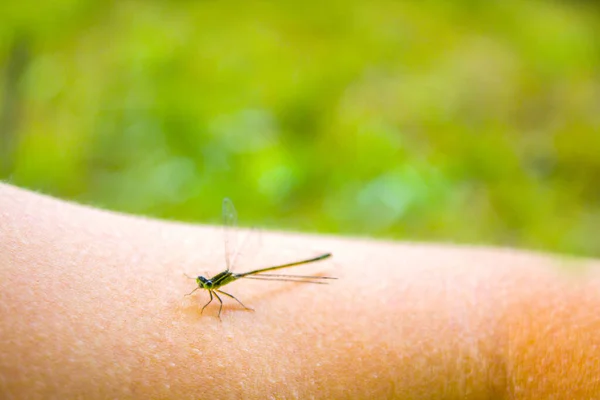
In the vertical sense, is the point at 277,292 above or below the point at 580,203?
below

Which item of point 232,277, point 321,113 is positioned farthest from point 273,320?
point 321,113

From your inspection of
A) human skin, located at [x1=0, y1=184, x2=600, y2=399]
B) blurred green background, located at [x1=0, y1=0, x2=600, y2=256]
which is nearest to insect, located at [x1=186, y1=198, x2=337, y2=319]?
human skin, located at [x1=0, y1=184, x2=600, y2=399]

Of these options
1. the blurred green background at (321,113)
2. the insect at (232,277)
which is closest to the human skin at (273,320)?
the insect at (232,277)

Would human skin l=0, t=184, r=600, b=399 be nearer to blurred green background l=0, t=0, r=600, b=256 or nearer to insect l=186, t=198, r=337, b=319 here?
insect l=186, t=198, r=337, b=319

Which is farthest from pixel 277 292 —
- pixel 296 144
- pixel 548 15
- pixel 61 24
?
pixel 548 15

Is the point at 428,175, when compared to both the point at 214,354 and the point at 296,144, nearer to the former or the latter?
the point at 296,144

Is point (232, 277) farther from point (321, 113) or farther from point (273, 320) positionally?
point (321, 113)
